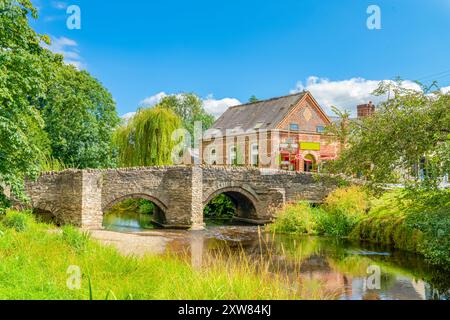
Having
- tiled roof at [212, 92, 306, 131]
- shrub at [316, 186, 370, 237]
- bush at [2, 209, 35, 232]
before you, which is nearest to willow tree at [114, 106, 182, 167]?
tiled roof at [212, 92, 306, 131]

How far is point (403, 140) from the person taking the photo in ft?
39.9

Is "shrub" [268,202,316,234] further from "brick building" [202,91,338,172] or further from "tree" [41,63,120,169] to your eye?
"tree" [41,63,120,169]

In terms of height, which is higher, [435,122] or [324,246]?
[435,122]

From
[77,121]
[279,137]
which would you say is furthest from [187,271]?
[279,137]

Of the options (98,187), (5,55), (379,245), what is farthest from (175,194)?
(5,55)

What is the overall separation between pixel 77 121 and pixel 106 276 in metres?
17.8

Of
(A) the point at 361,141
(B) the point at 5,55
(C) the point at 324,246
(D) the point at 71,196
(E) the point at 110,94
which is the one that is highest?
(E) the point at 110,94

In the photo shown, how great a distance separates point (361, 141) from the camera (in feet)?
43.5

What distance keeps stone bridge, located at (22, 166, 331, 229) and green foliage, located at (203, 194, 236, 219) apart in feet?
8.72

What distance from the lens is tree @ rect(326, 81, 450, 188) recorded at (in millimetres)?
11720

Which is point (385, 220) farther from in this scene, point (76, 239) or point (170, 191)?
point (76, 239)

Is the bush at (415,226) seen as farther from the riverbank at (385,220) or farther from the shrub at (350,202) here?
the shrub at (350,202)

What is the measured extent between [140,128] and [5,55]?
672 inches
